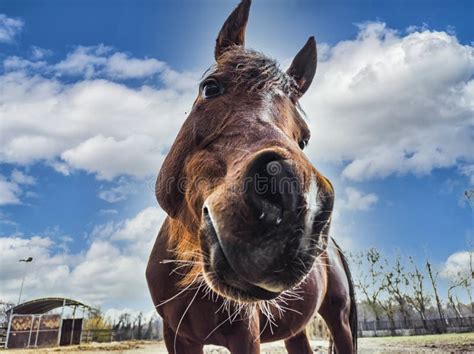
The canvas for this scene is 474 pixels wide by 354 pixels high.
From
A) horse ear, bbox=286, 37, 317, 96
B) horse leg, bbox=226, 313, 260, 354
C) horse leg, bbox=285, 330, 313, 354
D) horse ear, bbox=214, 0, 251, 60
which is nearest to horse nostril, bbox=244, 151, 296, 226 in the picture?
horse leg, bbox=226, 313, 260, 354

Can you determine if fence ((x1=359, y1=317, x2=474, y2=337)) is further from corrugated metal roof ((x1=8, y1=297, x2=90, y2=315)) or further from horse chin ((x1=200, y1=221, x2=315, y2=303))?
horse chin ((x1=200, y1=221, x2=315, y2=303))

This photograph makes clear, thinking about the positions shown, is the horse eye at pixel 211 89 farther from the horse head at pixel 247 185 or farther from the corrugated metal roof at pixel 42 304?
the corrugated metal roof at pixel 42 304

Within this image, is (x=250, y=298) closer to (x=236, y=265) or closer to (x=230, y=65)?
(x=236, y=265)

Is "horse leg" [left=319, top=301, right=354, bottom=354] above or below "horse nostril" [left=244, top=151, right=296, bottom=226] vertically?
below

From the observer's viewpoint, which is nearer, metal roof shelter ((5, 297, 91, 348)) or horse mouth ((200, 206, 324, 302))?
horse mouth ((200, 206, 324, 302))

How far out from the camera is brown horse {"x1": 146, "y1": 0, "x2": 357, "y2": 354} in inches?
63.7

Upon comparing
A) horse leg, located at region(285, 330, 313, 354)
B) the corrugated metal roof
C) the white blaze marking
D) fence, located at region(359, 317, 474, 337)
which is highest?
the corrugated metal roof

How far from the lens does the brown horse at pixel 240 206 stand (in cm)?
162

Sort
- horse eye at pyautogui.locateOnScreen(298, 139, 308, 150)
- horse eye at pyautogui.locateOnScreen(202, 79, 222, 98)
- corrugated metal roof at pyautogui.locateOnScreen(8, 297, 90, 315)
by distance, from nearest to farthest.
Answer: horse eye at pyautogui.locateOnScreen(202, 79, 222, 98) < horse eye at pyautogui.locateOnScreen(298, 139, 308, 150) < corrugated metal roof at pyautogui.locateOnScreen(8, 297, 90, 315)

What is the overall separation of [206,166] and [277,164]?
0.93m

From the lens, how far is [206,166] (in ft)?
7.91

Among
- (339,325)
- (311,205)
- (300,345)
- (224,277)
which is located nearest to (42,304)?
(300,345)

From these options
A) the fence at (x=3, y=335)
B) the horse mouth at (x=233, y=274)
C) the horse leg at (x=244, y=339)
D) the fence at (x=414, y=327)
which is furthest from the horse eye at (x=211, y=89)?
the fence at (x=414, y=327)

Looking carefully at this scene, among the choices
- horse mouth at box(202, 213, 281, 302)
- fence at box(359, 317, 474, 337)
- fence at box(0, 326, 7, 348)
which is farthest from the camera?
fence at box(359, 317, 474, 337)
